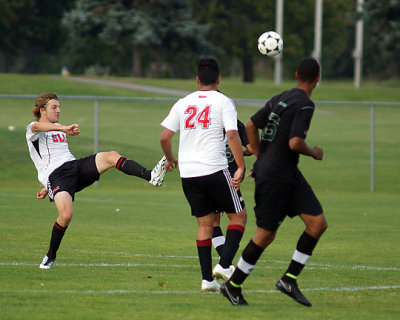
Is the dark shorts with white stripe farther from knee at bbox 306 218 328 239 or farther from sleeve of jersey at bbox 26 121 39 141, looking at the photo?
sleeve of jersey at bbox 26 121 39 141

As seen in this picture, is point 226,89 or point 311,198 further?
point 226,89

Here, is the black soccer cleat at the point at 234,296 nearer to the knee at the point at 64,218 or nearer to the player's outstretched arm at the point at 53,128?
the knee at the point at 64,218

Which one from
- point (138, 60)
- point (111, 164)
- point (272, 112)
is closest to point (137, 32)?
point (138, 60)

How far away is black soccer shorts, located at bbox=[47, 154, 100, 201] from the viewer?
8.84 meters

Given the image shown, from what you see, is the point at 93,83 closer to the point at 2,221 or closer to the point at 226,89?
the point at 226,89

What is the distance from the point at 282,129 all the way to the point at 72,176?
322cm

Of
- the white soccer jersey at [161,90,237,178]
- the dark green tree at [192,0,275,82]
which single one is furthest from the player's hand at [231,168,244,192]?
the dark green tree at [192,0,275,82]

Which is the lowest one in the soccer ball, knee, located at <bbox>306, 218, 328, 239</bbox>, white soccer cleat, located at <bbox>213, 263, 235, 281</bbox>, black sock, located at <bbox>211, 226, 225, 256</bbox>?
white soccer cleat, located at <bbox>213, 263, 235, 281</bbox>

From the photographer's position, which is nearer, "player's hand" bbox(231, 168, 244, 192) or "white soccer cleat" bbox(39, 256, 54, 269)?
"player's hand" bbox(231, 168, 244, 192)

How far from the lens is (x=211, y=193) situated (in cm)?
726

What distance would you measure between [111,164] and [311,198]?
3207 mm

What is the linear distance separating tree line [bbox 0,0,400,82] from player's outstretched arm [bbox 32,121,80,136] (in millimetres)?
30051

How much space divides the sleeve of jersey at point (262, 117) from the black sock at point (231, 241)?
53.0 inches

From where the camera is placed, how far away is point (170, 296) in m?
7.08
